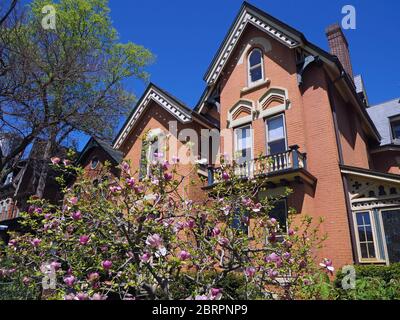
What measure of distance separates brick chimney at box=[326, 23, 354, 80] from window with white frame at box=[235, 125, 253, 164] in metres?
8.71

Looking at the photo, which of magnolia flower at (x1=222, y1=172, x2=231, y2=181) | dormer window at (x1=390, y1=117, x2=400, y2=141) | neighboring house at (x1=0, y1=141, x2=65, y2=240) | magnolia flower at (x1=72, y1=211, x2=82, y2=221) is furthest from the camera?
neighboring house at (x1=0, y1=141, x2=65, y2=240)

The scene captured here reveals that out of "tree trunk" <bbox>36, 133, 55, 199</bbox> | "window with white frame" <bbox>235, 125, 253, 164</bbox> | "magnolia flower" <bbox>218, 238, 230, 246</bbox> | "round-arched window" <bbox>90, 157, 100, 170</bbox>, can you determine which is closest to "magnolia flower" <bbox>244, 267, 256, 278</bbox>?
"magnolia flower" <bbox>218, 238, 230, 246</bbox>

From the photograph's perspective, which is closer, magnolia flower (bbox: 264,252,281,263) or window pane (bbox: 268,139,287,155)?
magnolia flower (bbox: 264,252,281,263)

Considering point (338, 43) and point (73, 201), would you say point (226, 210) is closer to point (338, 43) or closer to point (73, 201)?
point (73, 201)

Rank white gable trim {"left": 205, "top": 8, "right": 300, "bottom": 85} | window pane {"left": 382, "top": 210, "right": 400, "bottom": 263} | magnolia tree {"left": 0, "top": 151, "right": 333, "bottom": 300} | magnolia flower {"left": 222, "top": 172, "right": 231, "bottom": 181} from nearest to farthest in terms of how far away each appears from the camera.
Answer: magnolia tree {"left": 0, "top": 151, "right": 333, "bottom": 300}, magnolia flower {"left": 222, "top": 172, "right": 231, "bottom": 181}, window pane {"left": 382, "top": 210, "right": 400, "bottom": 263}, white gable trim {"left": 205, "top": 8, "right": 300, "bottom": 85}

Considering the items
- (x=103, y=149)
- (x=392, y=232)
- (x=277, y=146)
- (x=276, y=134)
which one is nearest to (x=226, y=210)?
(x=392, y=232)

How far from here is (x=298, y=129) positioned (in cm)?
1273

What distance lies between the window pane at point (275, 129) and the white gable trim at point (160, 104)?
421 cm

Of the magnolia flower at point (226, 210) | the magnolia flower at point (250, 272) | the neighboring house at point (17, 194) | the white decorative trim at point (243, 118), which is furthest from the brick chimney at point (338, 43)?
the neighboring house at point (17, 194)

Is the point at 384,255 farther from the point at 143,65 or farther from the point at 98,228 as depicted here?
the point at 143,65

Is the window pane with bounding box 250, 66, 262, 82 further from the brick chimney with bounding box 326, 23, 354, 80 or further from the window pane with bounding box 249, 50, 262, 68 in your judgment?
the brick chimney with bounding box 326, 23, 354, 80

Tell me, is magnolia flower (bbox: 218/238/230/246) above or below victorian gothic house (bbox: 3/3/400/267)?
below

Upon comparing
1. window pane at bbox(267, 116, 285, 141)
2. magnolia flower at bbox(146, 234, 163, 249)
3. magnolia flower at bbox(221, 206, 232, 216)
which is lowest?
magnolia flower at bbox(146, 234, 163, 249)

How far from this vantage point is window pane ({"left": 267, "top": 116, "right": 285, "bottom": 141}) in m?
13.4
